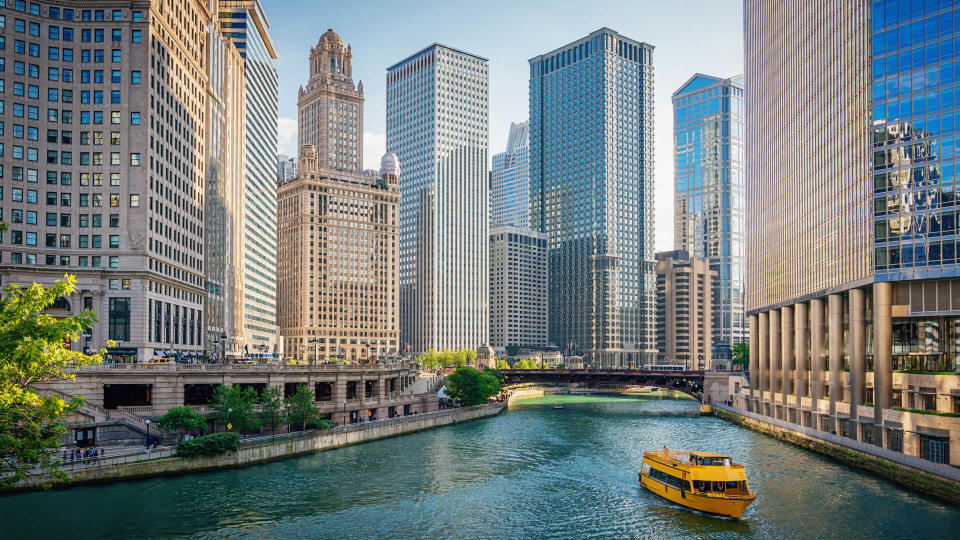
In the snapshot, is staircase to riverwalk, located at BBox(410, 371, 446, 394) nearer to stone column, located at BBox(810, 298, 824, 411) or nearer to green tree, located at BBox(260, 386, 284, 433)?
green tree, located at BBox(260, 386, 284, 433)

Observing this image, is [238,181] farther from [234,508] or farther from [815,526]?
[815,526]

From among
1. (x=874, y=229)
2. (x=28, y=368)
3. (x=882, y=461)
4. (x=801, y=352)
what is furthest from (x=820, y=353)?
(x=28, y=368)

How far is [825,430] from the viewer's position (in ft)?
341

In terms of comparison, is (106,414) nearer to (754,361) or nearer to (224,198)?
(224,198)

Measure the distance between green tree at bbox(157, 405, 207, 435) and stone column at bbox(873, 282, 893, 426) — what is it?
247 ft

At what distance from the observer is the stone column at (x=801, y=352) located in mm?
116688

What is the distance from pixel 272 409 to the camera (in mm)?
97250

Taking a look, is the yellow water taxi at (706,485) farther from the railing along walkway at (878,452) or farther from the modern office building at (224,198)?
the modern office building at (224,198)

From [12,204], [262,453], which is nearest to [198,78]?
[12,204]

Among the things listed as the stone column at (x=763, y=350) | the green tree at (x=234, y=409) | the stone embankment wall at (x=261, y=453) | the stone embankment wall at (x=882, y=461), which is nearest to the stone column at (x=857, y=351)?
the stone embankment wall at (x=882, y=461)

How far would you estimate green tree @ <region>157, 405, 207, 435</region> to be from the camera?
281 feet

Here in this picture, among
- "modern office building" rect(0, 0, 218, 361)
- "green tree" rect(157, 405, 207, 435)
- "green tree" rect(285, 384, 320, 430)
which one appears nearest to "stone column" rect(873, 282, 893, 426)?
"green tree" rect(285, 384, 320, 430)

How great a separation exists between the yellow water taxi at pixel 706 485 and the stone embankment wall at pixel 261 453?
1653 inches

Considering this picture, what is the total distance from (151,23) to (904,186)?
101 meters
